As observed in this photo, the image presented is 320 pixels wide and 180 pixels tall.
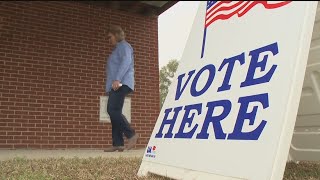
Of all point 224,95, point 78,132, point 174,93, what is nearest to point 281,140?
point 224,95

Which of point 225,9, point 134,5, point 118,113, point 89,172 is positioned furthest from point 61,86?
point 134,5

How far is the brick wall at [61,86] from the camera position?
20.6 ft

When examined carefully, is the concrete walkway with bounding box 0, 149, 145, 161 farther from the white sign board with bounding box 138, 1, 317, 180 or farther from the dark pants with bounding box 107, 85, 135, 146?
the white sign board with bounding box 138, 1, 317, 180

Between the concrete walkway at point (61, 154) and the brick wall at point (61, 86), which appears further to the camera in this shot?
the brick wall at point (61, 86)

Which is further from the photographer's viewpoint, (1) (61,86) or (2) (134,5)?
(1) (61,86)

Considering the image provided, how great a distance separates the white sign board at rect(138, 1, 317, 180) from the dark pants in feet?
5.28

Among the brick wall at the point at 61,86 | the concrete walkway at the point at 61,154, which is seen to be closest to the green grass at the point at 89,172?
the concrete walkway at the point at 61,154

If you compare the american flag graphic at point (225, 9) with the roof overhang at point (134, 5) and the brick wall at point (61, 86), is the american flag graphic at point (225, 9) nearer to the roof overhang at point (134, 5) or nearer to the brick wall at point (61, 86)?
the roof overhang at point (134, 5)

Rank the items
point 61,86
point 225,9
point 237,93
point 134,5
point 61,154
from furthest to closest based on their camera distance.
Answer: point 61,86 → point 61,154 → point 225,9 → point 237,93 → point 134,5

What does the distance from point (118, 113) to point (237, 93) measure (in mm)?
2641

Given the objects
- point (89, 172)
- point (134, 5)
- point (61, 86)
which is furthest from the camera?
point (61, 86)

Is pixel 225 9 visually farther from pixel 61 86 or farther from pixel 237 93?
pixel 61 86

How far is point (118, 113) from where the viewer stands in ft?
14.7

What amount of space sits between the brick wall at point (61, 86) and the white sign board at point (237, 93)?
147 inches
